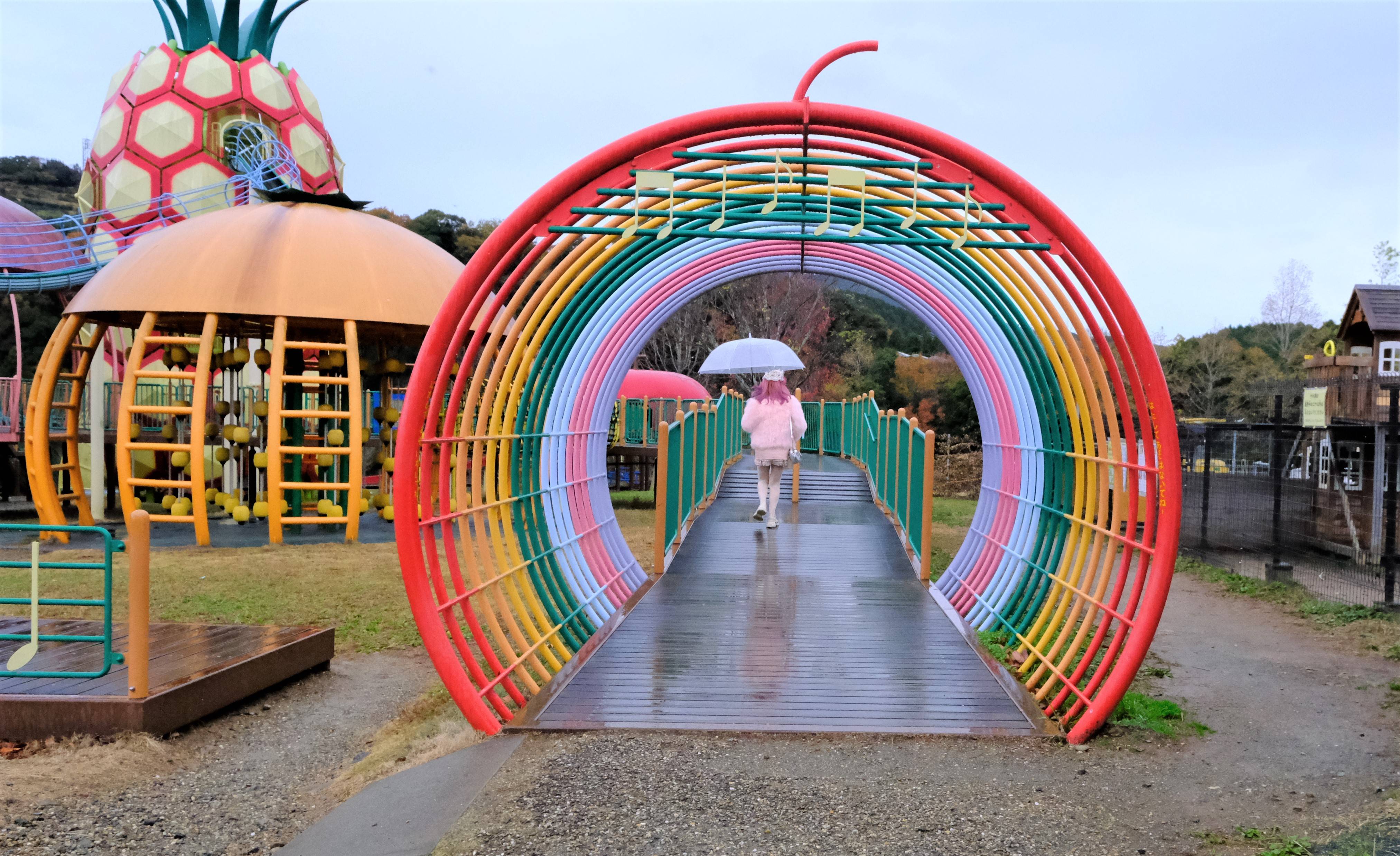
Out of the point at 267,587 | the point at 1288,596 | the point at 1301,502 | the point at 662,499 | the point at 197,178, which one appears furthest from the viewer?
the point at 197,178

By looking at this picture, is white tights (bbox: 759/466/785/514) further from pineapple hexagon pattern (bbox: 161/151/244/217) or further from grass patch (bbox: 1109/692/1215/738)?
pineapple hexagon pattern (bbox: 161/151/244/217)

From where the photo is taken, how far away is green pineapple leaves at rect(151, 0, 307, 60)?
21703 mm

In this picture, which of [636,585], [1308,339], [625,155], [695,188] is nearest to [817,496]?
[636,585]

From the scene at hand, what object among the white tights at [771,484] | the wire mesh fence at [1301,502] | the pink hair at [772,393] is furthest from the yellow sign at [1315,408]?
the white tights at [771,484]

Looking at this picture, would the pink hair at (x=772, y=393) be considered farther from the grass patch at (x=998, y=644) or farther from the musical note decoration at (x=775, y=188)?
the musical note decoration at (x=775, y=188)

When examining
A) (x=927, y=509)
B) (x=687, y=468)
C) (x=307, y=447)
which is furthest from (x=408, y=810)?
(x=307, y=447)

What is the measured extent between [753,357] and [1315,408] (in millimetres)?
9393

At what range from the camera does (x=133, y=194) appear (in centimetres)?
2108

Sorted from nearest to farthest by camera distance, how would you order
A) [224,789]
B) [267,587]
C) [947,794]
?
[947,794], [224,789], [267,587]

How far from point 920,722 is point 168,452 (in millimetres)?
17721

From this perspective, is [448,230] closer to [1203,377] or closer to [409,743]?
[1203,377]

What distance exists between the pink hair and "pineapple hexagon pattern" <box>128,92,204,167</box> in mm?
14502

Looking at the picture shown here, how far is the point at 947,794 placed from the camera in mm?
4492

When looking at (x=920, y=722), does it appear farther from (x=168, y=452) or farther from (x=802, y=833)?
(x=168, y=452)
